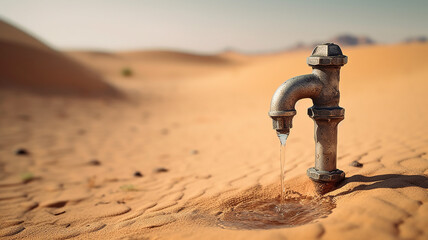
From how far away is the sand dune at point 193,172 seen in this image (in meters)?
1.99

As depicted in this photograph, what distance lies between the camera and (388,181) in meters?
2.31

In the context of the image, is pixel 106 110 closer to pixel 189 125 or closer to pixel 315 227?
pixel 189 125

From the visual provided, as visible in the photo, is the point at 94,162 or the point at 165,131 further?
the point at 165,131

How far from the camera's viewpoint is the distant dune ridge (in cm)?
960

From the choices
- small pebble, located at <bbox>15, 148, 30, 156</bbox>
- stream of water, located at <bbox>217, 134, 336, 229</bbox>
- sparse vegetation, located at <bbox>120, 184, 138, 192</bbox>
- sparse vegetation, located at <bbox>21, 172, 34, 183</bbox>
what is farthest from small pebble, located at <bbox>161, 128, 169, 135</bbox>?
stream of water, located at <bbox>217, 134, 336, 229</bbox>

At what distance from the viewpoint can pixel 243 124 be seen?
6762 mm

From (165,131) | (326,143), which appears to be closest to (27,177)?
(165,131)

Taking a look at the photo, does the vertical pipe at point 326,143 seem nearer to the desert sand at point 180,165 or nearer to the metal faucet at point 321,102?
the metal faucet at point 321,102

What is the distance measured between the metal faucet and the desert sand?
247 mm

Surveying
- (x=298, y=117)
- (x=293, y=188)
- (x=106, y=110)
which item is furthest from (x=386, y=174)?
(x=106, y=110)

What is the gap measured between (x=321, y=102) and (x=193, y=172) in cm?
203

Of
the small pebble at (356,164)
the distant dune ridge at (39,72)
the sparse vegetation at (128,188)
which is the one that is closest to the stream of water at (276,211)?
the small pebble at (356,164)

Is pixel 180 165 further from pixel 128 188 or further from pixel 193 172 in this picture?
pixel 128 188

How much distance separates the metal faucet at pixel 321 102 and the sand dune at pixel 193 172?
0.25 meters
